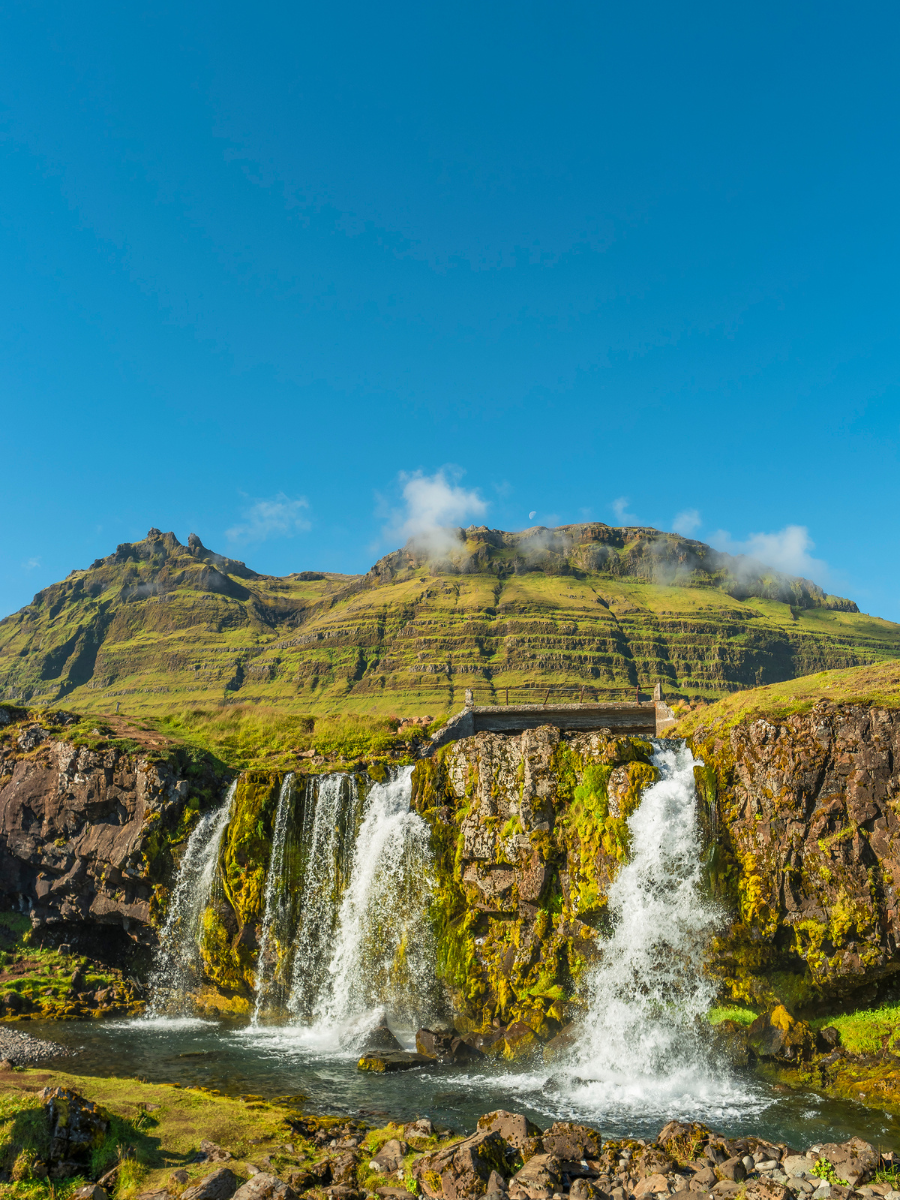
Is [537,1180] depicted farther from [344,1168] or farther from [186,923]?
[186,923]

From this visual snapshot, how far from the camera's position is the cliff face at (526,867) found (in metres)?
27.7

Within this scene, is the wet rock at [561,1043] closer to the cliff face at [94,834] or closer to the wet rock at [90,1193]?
the wet rock at [90,1193]

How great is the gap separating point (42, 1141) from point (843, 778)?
2614 centimetres

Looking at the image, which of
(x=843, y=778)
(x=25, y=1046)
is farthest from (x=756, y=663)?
(x=25, y=1046)

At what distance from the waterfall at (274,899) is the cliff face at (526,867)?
813 cm

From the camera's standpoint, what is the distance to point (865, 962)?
23844mm

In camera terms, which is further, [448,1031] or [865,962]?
[448,1031]

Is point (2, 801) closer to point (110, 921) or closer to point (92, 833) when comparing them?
point (92, 833)

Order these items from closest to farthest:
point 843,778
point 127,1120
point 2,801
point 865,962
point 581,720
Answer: point 127,1120
point 865,962
point 843,778
point 2,801
point 581,720

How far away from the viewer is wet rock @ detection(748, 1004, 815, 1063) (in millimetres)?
23641

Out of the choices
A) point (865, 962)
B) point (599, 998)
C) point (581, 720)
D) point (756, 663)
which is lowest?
point (599, 998)

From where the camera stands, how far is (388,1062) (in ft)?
83.7

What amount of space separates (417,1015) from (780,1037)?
48.4ft

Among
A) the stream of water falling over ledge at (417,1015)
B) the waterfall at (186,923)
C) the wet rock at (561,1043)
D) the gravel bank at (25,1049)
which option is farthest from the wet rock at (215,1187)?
the waterfall at (186,923)
